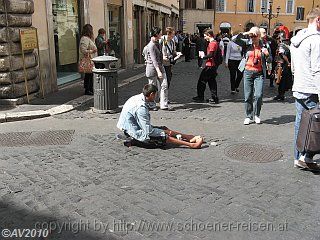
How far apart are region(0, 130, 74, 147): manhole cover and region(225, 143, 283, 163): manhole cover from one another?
8.26 feet

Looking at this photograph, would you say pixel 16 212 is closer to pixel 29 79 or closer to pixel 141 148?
pixel 141 148

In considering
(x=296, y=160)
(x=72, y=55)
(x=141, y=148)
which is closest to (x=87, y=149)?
(x=141, y=148)

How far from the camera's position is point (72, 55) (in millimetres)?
12250

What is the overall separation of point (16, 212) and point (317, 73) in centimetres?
350

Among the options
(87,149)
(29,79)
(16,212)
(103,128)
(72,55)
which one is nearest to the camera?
(16,212)

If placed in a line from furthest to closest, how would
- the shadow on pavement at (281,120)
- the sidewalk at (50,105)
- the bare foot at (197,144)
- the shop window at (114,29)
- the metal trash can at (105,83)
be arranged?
the shop window at (114,29)
the metal trash can at (105,83)
the sidewalk at (50,105)
the shadow on pavement at (281,120)
the bare foot at (197,144)

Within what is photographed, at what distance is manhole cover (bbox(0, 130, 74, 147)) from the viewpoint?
6.04 m

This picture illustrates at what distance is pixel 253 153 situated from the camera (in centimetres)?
559

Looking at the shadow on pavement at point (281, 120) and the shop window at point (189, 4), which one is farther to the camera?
the shop window at point (189, 4)

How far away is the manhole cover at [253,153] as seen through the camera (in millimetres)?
5336

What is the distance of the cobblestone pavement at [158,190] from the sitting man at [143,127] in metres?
0.17

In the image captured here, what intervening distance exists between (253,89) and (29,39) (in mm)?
4937

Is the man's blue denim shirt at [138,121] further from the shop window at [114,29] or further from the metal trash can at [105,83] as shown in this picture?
the shop window at [114,29]

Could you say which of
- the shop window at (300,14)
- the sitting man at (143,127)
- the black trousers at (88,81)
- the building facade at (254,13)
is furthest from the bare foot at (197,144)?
the shop window at (300,14)
